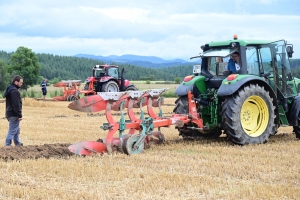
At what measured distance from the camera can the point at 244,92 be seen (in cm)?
969

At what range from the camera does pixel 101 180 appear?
6.61 meters

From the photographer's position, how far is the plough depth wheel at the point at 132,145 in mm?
8625

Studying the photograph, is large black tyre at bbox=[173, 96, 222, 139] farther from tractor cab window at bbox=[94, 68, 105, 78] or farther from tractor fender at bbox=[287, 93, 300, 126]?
tractor cab window at bbox=[94, 68, 105, 78]

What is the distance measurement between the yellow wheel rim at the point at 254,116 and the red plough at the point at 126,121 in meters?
0.89

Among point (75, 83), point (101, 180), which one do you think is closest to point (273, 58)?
point (101, 180)

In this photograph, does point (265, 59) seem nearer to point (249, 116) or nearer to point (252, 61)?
point (252, 61)

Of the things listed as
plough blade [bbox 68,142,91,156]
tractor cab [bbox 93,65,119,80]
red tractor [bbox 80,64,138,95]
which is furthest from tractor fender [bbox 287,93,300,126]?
tractor cab [bbox 93,65,119,80]

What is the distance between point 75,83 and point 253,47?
2036cm

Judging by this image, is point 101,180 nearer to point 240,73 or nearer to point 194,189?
point 194,189

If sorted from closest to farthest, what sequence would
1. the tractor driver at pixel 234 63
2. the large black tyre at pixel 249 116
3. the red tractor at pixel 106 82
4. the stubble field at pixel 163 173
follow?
the stubble field at pixel 163 173
the large black tyre at pixel 249 116
the tractor driver at pixel 234 63
the red tractor at pixel 106 82

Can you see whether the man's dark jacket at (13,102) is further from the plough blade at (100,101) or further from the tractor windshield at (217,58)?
the tractor windshield at (217,58)

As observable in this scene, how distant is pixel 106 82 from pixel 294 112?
17.0 meters

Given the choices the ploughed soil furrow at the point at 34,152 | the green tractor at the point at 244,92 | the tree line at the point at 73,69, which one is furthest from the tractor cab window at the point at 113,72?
the tree line at the point at 73,69

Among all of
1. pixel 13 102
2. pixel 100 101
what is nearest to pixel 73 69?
pixel 13 102
